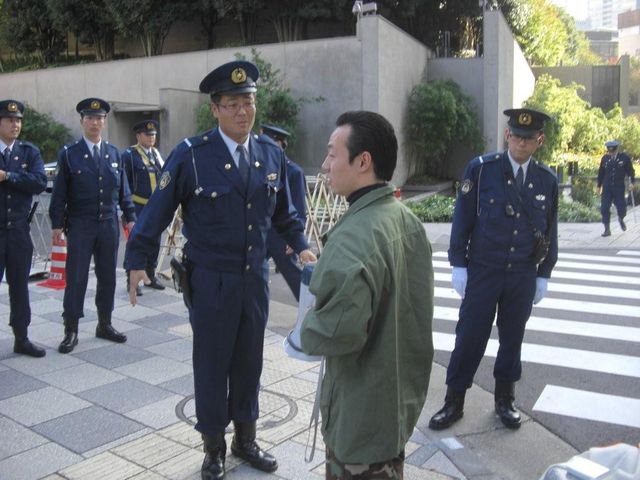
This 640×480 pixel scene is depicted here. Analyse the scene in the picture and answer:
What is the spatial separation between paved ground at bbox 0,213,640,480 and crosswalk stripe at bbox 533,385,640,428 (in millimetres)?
436

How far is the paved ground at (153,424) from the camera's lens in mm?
4078

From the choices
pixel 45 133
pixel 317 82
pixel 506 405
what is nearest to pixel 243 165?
pixel 506 405

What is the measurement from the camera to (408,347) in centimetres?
256

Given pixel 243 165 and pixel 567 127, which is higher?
pixel 567 127

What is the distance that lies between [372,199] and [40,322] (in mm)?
5954

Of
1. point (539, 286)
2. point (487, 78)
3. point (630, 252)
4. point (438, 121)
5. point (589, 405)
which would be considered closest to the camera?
point (539, 286)

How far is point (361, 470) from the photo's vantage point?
2.50 m

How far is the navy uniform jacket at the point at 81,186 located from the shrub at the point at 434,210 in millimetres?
10567

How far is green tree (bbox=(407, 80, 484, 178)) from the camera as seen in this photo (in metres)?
23.7

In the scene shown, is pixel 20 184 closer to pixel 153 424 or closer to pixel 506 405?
pixel 153 424

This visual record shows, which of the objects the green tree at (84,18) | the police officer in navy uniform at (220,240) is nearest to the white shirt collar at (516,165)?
the police officer in navy uniform at (220,240)

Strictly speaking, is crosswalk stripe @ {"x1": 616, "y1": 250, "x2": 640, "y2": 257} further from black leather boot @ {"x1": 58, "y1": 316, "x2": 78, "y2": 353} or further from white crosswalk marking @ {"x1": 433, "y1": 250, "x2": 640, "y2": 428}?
black leather boot @ {"x1": 58, "y1": 316, "x2": 78, "y2": 353}

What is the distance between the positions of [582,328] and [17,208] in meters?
5.95

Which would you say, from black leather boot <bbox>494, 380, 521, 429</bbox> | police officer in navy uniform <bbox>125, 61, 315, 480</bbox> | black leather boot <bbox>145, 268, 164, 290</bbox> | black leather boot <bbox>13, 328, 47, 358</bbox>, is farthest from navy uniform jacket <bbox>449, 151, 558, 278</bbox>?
black leather boot <bbox>145, 268, 164, 290</bbox>
